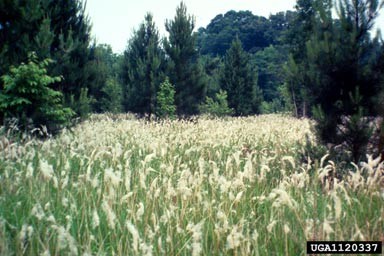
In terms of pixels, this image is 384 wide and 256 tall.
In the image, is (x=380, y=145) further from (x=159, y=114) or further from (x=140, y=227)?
(x=159, y=114)

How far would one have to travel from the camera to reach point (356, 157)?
16.7ft

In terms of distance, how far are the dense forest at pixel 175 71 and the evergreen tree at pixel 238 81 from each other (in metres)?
0.08

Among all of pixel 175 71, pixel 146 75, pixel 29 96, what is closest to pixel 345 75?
pixel 29 96

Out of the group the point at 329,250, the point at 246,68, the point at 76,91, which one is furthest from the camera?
the point at 246,68

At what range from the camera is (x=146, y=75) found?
21328 millimetres

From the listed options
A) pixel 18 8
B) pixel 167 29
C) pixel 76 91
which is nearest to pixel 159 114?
pixel 167 29

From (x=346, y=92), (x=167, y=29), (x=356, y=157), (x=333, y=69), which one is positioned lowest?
(x=356, y=157)

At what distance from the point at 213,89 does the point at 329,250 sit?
2641 centimetres

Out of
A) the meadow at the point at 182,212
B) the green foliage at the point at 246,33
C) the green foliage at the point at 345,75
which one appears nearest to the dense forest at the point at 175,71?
the green foliage at the point at 345,75

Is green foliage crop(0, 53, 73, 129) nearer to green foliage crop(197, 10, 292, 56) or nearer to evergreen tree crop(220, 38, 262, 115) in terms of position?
evergreen tree crop(220, 38, 262, 115)

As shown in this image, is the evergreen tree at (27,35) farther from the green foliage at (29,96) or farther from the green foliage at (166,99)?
the green foliage at (166,99)

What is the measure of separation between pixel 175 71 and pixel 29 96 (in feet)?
43.3

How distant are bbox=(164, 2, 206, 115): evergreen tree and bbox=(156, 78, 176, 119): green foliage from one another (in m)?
1.14

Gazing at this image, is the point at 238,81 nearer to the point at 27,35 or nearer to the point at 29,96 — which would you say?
the point at 27,35
